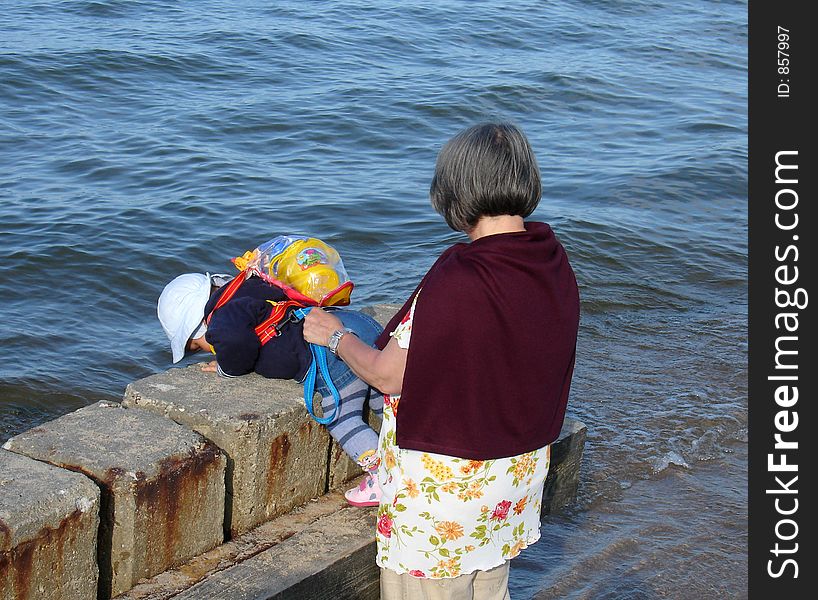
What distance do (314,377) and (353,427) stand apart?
0.78 ft

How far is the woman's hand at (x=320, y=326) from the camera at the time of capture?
3047 mm

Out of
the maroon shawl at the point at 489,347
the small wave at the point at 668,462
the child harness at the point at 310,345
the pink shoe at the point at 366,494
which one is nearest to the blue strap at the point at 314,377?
the child harness at the point at 310,345

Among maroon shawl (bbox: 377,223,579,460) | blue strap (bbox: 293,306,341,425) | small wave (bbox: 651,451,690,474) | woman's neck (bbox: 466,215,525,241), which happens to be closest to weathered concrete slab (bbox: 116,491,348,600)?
blue strap (bbox: 293,306,341,425)

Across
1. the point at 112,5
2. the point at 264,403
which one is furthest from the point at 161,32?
the point at 264,403

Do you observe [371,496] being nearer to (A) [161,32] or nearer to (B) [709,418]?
(B) [709,418]

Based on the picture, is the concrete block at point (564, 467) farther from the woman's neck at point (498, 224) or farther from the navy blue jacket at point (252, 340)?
the woman's neck at point (498, 224)

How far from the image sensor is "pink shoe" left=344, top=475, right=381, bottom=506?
3637mm

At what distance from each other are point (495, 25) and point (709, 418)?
47.6 ft

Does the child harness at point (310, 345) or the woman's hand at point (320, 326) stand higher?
the woman's hand at point (320, 326)

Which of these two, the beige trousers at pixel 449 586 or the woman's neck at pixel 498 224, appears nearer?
the woman's neck at pixel 498 224

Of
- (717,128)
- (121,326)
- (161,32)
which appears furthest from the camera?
(161,32)

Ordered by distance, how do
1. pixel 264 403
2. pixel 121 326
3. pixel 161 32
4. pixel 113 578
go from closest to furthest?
pixel 113 578, pixel 264 403, pixel 121 326, pixel 161 32

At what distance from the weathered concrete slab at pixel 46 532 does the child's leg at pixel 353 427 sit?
37.1 inches

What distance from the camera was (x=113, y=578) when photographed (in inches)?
121
